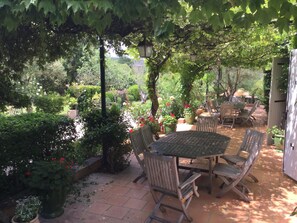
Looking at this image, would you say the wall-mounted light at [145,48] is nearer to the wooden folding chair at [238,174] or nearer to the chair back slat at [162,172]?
the chair back slat at [162,172]

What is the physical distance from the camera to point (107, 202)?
3664 mm

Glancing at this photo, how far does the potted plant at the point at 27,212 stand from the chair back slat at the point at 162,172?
4.33ft

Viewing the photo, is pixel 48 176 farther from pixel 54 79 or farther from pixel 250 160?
pixel 54 79

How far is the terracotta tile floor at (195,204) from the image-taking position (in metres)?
3.28

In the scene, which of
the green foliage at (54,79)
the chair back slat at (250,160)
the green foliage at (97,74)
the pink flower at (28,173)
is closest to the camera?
the pink flower at (28,173)

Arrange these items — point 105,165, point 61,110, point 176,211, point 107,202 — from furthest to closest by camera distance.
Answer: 1. point 61,110
2. point 105,165
3. point 107,202
4. point 176,211

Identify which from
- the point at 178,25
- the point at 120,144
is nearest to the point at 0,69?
the point at 120,144

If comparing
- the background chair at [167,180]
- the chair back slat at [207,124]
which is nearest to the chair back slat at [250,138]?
the chair back slat at [207,124]

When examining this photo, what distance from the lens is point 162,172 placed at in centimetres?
297

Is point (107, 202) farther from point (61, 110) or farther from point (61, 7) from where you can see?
point (61, 110)

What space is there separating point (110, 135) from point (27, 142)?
143cm

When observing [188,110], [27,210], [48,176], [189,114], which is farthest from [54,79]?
[27,210]

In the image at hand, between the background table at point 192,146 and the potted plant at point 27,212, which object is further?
the background table at point 192,146

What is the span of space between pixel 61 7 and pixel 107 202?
9.29ft
